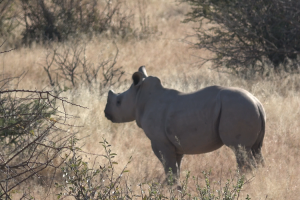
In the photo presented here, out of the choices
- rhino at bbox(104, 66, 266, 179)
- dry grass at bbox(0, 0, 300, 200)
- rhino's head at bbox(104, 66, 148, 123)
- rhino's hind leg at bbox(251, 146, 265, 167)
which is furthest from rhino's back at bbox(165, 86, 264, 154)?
rhino's head at bbox(104, 66, 148, 123)

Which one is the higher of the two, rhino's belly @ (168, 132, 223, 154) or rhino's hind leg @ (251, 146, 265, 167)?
rhino's belly @ (168, 132, 223, 154)

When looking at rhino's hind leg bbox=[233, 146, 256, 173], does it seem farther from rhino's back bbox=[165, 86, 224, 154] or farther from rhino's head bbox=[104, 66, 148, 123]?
rhino's head bbox=[104, 66, 148, 123]

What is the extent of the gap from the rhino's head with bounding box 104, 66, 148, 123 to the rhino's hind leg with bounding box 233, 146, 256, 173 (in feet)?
4.98

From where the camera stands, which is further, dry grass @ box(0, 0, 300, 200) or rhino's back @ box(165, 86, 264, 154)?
dry grass @ box(0, 0, 300, 200)

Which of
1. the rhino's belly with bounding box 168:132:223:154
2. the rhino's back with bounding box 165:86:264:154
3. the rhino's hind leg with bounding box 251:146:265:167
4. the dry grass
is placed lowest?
the dry grass

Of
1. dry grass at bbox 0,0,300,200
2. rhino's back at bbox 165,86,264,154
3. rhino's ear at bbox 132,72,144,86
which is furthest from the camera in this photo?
rhino's ear at bbox 132,72,144,86

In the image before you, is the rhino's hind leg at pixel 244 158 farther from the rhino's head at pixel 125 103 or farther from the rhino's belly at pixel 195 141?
the rhino's head at pixel 125 103

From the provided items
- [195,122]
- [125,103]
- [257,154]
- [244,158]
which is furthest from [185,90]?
[244,158]

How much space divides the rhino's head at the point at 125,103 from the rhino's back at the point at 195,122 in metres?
0.69

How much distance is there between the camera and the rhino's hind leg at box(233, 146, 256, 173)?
17.2ft

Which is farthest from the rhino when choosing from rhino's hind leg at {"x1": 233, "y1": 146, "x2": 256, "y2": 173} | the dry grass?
the dry grass

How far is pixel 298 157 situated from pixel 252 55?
5.64 meters

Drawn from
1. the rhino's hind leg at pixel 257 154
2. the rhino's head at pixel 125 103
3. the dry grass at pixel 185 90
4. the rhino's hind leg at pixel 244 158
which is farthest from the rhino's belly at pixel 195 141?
the rhino's head at pixel 125 103

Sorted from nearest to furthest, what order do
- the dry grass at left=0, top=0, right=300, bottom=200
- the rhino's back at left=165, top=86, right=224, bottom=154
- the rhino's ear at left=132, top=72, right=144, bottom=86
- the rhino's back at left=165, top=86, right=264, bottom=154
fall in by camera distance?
1. the rhino's back at left=165, top=86, right=264, bottom=154
2. the rhino's back at left=165, top=86, right=224, bottom=154
3. the dry grass at left=0, top=0, right=300, bottom=200
4. the rhino's ear at left=132, top=72, right=144, bottom=86
